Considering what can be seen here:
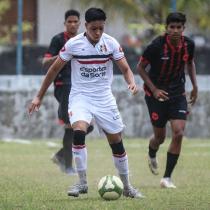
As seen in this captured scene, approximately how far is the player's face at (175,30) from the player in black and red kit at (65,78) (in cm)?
191

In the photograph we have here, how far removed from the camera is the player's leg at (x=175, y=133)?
39.9 ft

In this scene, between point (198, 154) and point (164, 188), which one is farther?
point (198, 154)

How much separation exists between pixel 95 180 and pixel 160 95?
1.54 m

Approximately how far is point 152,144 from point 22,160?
329 cm

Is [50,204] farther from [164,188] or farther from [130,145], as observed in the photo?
[130,145]

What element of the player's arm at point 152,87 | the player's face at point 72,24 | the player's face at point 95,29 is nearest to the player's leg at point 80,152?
the player's face at point 95,29

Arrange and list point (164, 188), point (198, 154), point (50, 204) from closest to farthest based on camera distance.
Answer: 1. point (50, 204)
2. point (164, 188)
3. point (198, 154)

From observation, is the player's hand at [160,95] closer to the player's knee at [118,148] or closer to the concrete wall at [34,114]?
the player's knee at [118,148]

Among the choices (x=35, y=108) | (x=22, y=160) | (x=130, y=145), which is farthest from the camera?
(x=130, y=145)

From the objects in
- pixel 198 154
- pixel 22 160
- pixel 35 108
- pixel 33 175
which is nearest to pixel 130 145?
pixel 198 154

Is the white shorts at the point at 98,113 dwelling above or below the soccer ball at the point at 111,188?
above

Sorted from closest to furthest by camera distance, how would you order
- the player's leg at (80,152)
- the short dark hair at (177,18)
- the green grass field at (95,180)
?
the green grass field at (95,180), the player's leg at (80,152), the short dark hair at (177,18)

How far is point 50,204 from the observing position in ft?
32.7

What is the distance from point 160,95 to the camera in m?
12.2
